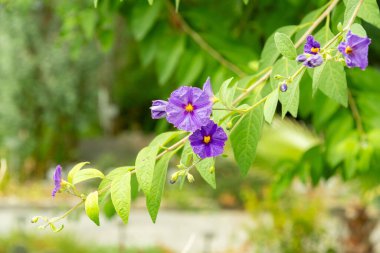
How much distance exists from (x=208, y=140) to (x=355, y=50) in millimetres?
253

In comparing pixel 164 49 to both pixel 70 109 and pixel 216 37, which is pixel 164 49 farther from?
pixel 70 109

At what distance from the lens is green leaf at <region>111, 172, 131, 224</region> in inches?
44.2

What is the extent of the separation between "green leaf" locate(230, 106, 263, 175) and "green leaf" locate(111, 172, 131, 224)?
0.21 meters

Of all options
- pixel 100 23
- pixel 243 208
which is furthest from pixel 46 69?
pixel 100 23

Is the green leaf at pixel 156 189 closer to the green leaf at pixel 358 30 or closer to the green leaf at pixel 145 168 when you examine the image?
the green leaf at pixel 145 168

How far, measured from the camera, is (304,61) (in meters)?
1.07

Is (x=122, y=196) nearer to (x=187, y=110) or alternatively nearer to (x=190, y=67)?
(x=187, y=110)

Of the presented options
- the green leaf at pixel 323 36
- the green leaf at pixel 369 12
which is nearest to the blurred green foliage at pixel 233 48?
the green leaf at pixel 323 36

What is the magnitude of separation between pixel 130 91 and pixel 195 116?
18.9 meters

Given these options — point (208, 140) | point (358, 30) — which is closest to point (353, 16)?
point (358, 30)

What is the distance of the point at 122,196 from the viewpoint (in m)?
1.15

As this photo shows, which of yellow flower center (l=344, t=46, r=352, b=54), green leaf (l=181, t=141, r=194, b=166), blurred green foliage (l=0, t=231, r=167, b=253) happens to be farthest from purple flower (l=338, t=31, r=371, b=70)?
blurred green foliage (l=0, t=231, r=167, b=253)

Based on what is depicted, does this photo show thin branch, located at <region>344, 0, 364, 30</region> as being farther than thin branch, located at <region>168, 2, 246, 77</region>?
No

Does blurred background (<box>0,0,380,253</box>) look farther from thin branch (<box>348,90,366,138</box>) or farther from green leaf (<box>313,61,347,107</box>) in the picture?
green leaf (<box>313,61,347,107</box>)
